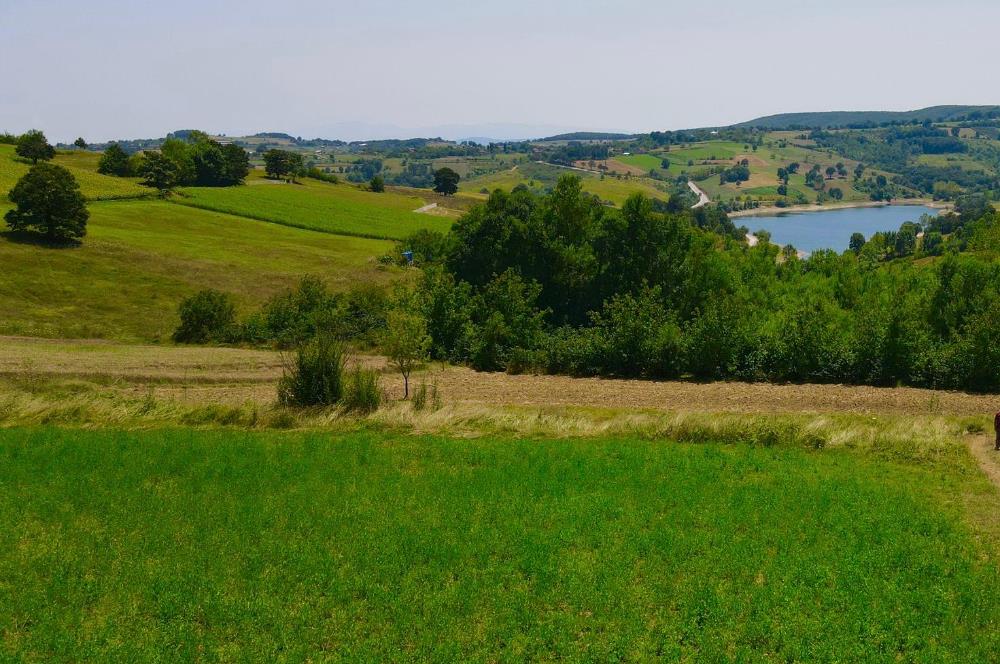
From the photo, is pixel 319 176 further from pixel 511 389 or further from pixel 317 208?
pixel 511 389

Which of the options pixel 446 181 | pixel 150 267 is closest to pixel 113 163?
pixel 446 181

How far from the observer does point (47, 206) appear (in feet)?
187

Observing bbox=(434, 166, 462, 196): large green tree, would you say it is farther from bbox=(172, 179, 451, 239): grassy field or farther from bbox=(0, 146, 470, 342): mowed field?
bbox=(0, 146, 470, 342): mowed field

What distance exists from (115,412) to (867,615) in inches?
880

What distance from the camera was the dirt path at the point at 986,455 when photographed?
19.4m

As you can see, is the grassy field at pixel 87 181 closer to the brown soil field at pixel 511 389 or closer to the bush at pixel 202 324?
the bush at pixel 202 324

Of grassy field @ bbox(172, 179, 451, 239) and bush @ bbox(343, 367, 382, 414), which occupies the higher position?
grassy field @ bbox(172, 179, 451, 239)

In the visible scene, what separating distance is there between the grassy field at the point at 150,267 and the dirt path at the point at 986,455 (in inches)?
1564

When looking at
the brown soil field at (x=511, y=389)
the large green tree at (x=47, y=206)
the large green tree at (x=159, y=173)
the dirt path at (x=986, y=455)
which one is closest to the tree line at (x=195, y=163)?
the large green tree at (x=159, y=173)

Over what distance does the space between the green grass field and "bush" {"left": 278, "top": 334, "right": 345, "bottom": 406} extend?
4.20 metres

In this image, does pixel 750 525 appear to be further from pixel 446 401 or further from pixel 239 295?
pixel 239 295

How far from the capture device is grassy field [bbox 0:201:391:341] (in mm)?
44344

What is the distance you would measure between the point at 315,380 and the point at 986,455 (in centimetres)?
2077

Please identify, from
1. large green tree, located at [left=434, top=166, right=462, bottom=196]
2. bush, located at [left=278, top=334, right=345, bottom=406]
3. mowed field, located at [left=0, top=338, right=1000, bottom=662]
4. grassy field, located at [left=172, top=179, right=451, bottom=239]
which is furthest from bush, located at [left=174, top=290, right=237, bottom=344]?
large green tree, located at [left=434, top=166, right=462, bottom=196]
